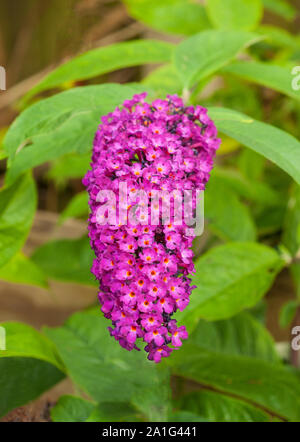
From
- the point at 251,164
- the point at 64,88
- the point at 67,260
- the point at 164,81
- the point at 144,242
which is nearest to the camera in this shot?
the point at 144,242

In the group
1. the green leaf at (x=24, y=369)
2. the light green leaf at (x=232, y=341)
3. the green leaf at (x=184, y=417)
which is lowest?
the green leaf at (x=184, y=417)

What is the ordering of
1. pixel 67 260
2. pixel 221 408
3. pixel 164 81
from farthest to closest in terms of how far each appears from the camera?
1. pixel 67 260
2. pixel 164 81
3. pixel 221 408

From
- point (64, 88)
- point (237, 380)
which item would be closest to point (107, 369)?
point (237, 380)

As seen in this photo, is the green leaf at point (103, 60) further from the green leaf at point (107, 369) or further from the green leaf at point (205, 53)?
the green leaf at point (107, 369)

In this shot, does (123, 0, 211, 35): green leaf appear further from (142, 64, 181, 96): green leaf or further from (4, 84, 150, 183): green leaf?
(4, 84, 150, 183): green leaf

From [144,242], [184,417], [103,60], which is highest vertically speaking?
[103,60]

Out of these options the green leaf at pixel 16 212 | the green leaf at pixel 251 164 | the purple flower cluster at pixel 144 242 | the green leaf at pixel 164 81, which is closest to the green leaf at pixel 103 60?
the green leaf at pixel 164 81

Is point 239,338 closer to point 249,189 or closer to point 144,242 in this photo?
point 249,189
